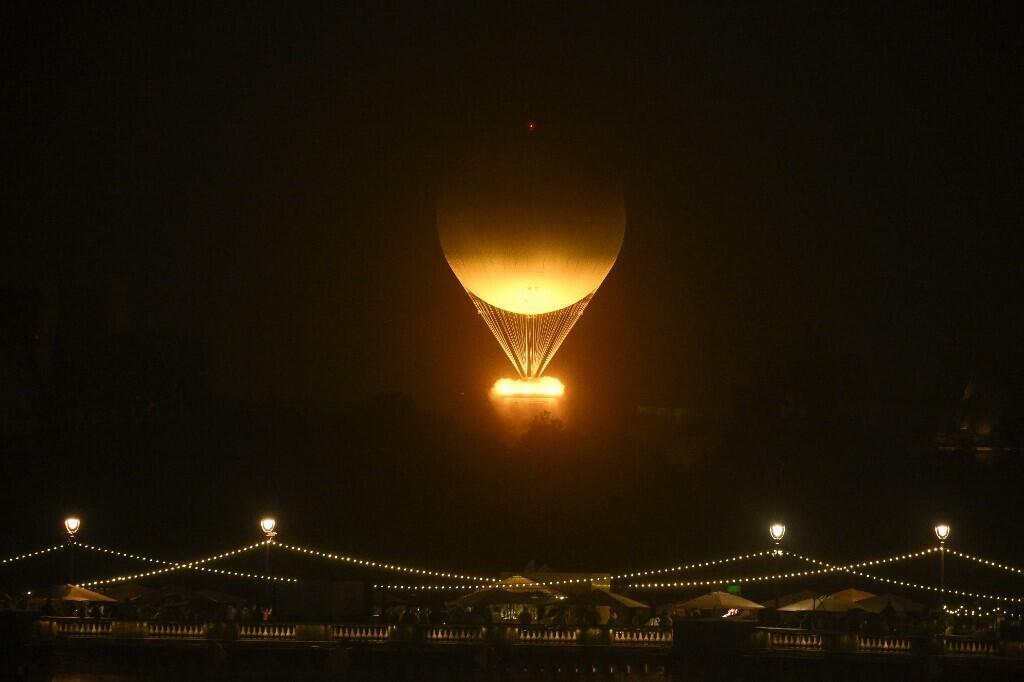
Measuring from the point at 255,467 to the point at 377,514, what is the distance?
5.37 m

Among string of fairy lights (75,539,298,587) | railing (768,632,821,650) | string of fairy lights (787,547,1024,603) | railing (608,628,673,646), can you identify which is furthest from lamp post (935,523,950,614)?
string of fairy lights (75,539,298,587)

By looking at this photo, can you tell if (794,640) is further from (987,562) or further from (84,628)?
(84,628)

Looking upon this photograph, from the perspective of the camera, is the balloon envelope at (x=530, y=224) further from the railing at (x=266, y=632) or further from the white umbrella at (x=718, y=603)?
the railing at (x=266, y=632)

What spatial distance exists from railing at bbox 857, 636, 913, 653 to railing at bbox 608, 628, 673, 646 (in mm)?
3685

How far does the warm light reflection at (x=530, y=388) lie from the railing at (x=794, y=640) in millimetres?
24141

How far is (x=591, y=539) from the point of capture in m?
51.0

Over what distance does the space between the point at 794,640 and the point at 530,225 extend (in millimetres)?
19108

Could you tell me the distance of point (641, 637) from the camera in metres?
42.0

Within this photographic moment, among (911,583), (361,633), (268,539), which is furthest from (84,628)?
(911,583)

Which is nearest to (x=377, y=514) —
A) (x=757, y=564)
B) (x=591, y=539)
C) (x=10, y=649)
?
(x=591, y=539)

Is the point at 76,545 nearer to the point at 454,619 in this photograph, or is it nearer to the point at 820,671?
the point at 454,619

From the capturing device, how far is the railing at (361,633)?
1676 inches

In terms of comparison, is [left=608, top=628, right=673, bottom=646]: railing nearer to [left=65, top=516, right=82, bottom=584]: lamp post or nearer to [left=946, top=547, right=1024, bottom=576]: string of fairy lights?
[left=946, top=547, right=1024, bottom=576]: string of fairy lights

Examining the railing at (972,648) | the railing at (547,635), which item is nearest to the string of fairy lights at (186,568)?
the railing at (547,635)
